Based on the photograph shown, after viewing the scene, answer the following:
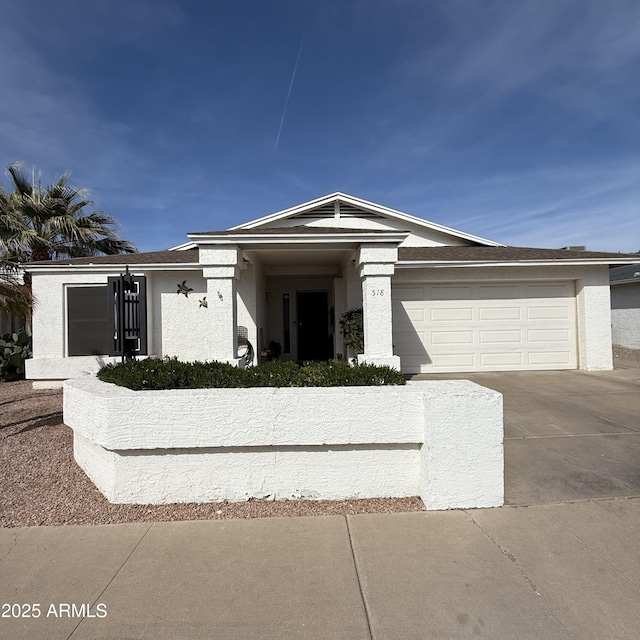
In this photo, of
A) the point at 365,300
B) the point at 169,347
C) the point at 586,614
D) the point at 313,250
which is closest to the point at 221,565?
the point at 586,614

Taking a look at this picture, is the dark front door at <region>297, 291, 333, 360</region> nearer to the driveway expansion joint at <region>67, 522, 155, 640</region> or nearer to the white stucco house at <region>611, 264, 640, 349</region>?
the driveway expansion joint at <region>67, 522, 155, 640</region>

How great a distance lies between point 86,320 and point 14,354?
121 inches

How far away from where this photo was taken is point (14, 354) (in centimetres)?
1060

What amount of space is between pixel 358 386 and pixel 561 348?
8786 millimetres

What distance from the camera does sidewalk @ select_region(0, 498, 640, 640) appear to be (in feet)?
7.13

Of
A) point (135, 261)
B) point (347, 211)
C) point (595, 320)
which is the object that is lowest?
point (595, 320)

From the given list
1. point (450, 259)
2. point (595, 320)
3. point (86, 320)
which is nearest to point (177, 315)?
point (86, 320)

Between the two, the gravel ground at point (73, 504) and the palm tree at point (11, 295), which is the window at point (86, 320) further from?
the gravel ground at point (73, 504)

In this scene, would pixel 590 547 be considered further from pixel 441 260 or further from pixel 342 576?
pixel 441 260

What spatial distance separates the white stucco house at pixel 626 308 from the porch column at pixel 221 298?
14.5 m

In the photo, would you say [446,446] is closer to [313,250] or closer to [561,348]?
[313,250]

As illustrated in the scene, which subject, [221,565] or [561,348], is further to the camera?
[561,348]

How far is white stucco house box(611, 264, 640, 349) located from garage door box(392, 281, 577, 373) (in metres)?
6.91

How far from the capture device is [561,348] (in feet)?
33.2
